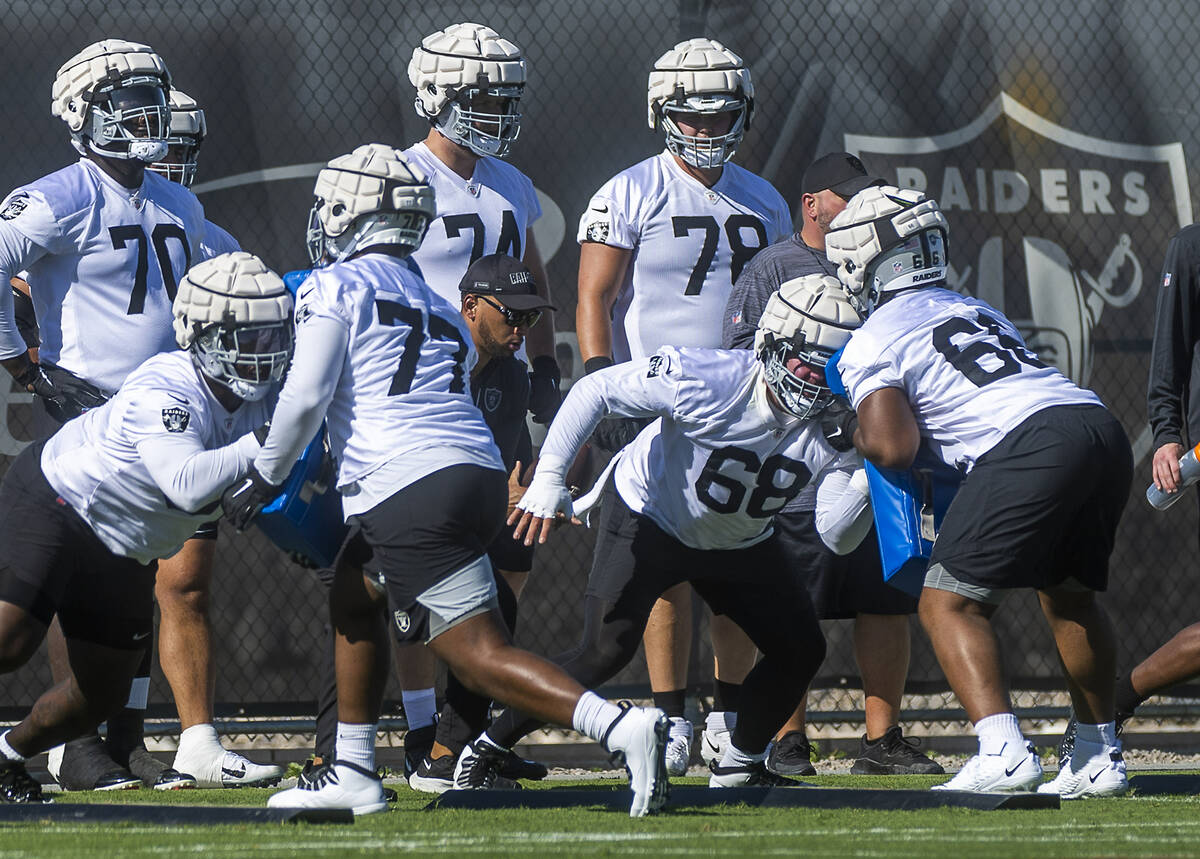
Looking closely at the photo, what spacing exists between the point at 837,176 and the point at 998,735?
83.1 inches

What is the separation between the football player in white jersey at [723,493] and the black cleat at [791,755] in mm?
619

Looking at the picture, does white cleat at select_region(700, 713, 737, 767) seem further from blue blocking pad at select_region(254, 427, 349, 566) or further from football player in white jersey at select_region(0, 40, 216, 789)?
football player in white jersey at select_region(0, 40, 216, 789)

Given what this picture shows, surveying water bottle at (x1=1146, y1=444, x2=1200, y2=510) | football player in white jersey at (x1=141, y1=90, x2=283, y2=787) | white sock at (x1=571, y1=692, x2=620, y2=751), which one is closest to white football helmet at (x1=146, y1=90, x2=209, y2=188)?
football player in white jersey at (x1=141, y1=90, x2=283, y2=787)

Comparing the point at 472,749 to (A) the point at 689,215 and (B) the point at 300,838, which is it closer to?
(B) the point at 300,838

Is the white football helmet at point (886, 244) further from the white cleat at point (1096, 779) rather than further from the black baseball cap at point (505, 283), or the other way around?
the white cleat at point (1096, 779)

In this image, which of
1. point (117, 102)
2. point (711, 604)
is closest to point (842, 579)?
point (711, 604)

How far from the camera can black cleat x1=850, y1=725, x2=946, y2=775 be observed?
19.6 ft

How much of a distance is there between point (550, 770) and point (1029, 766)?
8.31 ft

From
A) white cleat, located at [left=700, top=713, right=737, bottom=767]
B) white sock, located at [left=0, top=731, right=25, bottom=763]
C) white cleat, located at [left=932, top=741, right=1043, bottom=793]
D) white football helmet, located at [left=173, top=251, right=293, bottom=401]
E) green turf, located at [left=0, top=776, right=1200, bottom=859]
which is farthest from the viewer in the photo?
white cleat, located at [left=700, top=713, right=737, bottom=767]

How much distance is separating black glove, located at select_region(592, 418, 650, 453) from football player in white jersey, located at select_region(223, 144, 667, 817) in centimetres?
115

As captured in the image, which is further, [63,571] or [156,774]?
[156,774]

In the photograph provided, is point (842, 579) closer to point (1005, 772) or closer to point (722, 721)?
point (722, 721)

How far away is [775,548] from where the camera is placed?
202 inches

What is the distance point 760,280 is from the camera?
559 cm
